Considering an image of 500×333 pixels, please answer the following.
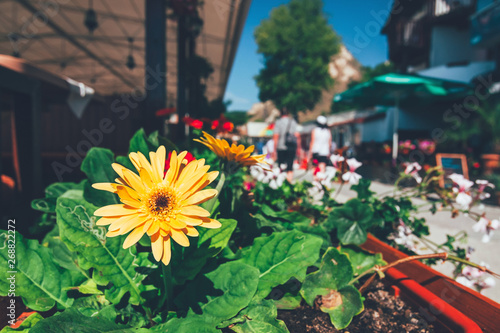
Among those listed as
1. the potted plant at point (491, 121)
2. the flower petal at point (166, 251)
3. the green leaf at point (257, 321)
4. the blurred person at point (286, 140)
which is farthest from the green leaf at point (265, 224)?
the potted plant at point (491, 121)

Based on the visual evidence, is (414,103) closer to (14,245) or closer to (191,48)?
(191,48)

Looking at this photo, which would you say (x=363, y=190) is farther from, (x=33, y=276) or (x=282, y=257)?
(x=33, y=276)

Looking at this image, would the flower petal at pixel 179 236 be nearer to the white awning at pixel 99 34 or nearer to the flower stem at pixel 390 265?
the flower stem at pixel 390 265

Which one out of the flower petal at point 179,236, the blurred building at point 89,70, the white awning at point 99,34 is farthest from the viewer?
the white awning at point 99,34

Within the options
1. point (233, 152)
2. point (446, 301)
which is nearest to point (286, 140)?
point (446, 301)

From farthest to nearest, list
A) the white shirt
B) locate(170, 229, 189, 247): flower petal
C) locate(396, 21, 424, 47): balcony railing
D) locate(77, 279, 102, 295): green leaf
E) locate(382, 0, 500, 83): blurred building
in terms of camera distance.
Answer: locate(396, 21, 424, 47): balcony railing < locate(382, 0, 500, 83): blurred building < the white shirt < locate(77, 279, 102, 295): green leaf < locate(170, 229, 189, 247): flower petal

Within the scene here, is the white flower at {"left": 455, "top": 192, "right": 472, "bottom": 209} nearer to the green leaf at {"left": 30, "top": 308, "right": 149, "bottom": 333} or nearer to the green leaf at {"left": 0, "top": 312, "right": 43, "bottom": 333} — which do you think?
the green leaf at {"left": 30, "top": 308, "right": 149, "bottom": 333}

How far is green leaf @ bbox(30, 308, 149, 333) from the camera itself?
0.55m

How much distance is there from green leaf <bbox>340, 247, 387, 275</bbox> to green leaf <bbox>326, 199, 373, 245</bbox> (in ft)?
0.18

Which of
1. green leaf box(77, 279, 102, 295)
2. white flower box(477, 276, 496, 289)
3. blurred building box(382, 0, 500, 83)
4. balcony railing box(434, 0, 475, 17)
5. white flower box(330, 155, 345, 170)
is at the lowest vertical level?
white flower box(477, 276, 496, 289)

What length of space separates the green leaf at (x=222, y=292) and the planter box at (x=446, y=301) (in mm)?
523

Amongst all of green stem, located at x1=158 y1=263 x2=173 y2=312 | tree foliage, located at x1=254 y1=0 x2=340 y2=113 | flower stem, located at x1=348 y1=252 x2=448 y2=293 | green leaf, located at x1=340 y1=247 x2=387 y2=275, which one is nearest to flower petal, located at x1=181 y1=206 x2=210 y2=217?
green stem, located at x1=158 y1=263 x2=173 y2=312

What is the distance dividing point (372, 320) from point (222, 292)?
0.47 metres

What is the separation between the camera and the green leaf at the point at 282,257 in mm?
805
